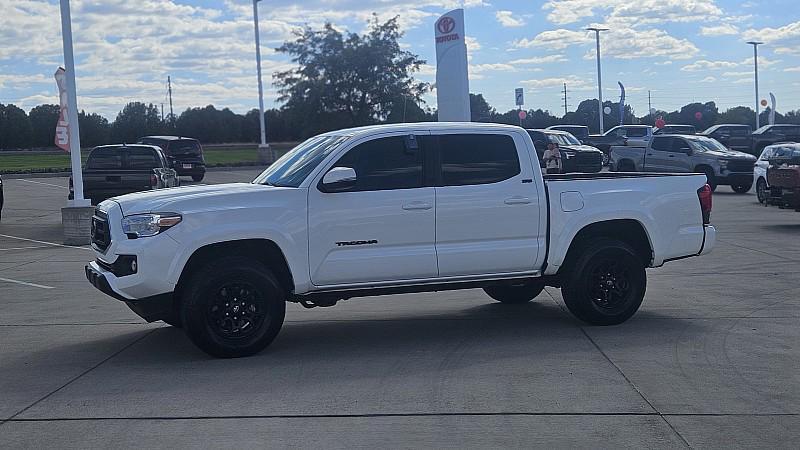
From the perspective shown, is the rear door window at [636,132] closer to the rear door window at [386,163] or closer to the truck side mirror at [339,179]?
the rear door window at [386,163]

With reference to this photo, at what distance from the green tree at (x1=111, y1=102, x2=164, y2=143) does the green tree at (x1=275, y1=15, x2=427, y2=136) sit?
14708 millimetres

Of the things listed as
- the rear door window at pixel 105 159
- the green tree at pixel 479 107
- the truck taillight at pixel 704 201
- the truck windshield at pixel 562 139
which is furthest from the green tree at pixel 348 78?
the truck taillight at pixel 704 201

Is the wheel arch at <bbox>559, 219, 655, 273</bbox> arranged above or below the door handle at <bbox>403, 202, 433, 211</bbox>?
below

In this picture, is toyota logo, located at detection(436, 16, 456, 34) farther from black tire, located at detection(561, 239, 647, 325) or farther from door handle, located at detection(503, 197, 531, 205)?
door handle, located at detection(503, 197, 531, 205)

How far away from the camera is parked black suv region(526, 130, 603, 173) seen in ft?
105

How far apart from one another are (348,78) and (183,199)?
48.7 m

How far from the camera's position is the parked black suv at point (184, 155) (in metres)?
38.2

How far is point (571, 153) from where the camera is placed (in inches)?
1323

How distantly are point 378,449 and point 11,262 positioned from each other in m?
12.4

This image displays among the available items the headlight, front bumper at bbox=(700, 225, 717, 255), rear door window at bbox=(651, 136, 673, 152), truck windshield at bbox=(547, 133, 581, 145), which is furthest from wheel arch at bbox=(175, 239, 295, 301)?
truck windshield at bbox=(547, 133, 581, 145)

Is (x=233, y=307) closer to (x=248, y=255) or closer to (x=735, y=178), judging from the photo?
(x=248, y=255)

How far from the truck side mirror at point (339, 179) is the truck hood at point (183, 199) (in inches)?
18.1

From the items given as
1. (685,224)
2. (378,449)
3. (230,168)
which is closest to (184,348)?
(378,449)

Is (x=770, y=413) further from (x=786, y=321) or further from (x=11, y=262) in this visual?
(x=11, y=262)
